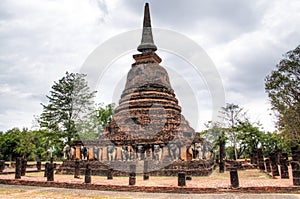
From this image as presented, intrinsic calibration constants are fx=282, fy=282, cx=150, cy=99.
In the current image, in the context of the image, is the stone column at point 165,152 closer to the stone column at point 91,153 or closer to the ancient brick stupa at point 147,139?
the ancient brick stupa at point 147,139

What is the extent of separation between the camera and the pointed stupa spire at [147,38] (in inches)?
1023

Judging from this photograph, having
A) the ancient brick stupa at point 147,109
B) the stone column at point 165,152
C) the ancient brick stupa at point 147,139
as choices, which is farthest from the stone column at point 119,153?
the stone column at point 165,152

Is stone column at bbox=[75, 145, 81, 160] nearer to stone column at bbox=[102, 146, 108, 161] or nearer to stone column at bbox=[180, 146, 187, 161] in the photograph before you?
stone column at bbox=[102, 146, 108, 161]

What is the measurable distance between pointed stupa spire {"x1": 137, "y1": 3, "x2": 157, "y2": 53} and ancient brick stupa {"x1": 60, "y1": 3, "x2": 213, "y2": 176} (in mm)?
1299

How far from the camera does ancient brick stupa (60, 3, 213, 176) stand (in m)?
17.4

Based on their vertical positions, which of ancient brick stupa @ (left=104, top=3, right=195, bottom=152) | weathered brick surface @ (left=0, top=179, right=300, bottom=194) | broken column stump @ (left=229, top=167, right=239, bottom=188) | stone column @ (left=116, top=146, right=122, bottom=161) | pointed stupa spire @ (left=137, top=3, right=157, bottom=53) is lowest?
weathered brick surface @ (left=0, top=179, right=300, bottom=194)

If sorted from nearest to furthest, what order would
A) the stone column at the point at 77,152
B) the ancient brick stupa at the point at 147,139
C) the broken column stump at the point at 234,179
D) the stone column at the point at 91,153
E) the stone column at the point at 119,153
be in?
the broken column stump at the point at 234,179 < the ancient brick stupa at the point at 147,139 < the stone column at the point at 119,153 < the stone column at the point at 91,153 < the stone column at the point at 77,152

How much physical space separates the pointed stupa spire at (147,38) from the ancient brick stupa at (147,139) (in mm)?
1299

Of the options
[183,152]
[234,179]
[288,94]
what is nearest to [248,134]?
[288,94]

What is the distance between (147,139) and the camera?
62.0 ft

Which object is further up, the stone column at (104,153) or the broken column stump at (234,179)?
the stone column at (104,153)

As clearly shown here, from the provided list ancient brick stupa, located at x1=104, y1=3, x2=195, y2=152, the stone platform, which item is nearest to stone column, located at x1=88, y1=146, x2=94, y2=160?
the stone platform

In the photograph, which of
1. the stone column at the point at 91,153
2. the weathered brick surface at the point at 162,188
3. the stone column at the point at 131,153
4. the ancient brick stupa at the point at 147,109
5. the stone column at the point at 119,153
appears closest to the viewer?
the weathered brick surface at the point at 162,188

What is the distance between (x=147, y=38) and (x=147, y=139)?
1133cm
